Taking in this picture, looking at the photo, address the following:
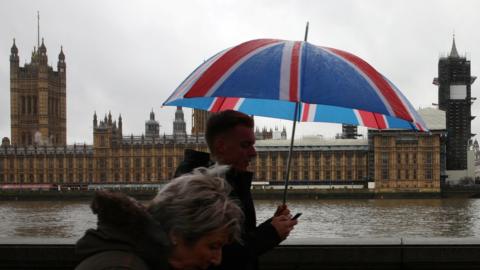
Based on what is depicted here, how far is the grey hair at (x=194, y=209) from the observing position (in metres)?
1.59

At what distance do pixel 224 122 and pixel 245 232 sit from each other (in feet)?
1.61

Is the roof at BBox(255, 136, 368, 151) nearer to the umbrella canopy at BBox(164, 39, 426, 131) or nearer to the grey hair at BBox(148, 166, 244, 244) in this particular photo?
the umbrella canopy at BBox(164, 39, 426, 131)

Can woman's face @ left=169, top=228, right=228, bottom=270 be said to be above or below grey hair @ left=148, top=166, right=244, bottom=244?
below

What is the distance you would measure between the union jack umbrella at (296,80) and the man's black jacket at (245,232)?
1.11ft

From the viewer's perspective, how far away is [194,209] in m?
1.59

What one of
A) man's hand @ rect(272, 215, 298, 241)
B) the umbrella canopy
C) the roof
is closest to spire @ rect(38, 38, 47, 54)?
the roof

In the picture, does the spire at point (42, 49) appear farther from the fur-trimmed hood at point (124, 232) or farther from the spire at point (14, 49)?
the fur-trimmed hood at point (124, 232)

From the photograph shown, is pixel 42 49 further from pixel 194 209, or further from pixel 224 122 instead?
pixel 194 209

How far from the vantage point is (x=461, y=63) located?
232 feet

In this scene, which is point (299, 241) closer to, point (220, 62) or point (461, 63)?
point (220, 62)

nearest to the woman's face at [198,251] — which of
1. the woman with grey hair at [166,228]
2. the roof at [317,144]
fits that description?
the woman with grey hair at [166,228]

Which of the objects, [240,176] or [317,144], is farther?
[317,144]

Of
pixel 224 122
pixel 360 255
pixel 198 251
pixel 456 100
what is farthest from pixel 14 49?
pixel 198 251

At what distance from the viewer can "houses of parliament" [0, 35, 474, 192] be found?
6106 centimetres
